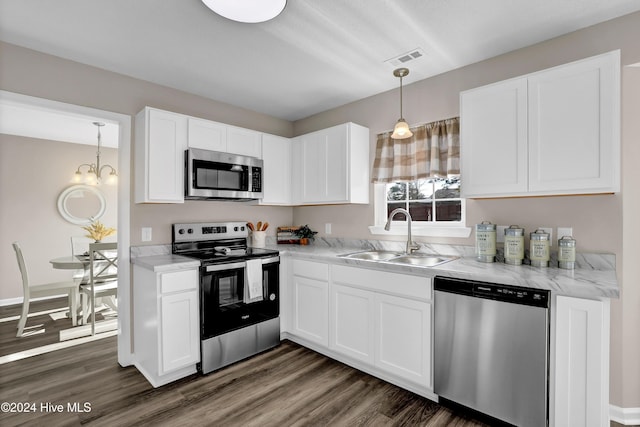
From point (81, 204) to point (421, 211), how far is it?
17.6 ft

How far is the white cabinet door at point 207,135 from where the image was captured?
2.88 m

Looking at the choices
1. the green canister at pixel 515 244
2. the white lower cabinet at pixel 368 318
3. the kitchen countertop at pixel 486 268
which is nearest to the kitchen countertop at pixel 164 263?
the kitchen countertop at pixel 486 268

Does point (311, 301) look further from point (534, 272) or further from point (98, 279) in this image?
point (98, 279)

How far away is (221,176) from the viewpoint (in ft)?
9.98

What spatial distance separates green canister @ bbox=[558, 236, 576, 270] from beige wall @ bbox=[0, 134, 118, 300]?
629cm

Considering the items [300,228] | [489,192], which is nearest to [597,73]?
[489,192]

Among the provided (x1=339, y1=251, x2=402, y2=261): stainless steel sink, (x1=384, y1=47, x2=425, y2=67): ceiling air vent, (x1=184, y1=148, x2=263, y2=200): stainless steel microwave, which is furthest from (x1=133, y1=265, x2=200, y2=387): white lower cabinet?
(x1=384, y1=47, x2=425, y2=67): ceiling air vent

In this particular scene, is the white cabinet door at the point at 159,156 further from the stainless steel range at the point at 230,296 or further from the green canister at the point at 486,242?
the green canister at the point at 486,242

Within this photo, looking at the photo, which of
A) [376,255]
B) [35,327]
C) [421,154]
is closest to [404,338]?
[376,255]

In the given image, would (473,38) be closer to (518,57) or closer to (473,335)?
(518,57)

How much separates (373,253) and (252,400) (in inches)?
62.2

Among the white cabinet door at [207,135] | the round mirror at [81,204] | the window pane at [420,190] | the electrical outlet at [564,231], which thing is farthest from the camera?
the round mirror at [81,204]

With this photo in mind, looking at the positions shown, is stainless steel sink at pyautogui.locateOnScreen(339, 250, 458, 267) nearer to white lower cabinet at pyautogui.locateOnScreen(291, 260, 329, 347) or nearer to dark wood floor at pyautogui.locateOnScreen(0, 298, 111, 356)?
white lower cabinet at pyautogui.locateOnScreen(291, 260, 329, 347)

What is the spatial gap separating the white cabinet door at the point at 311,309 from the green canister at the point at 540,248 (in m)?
1.57
